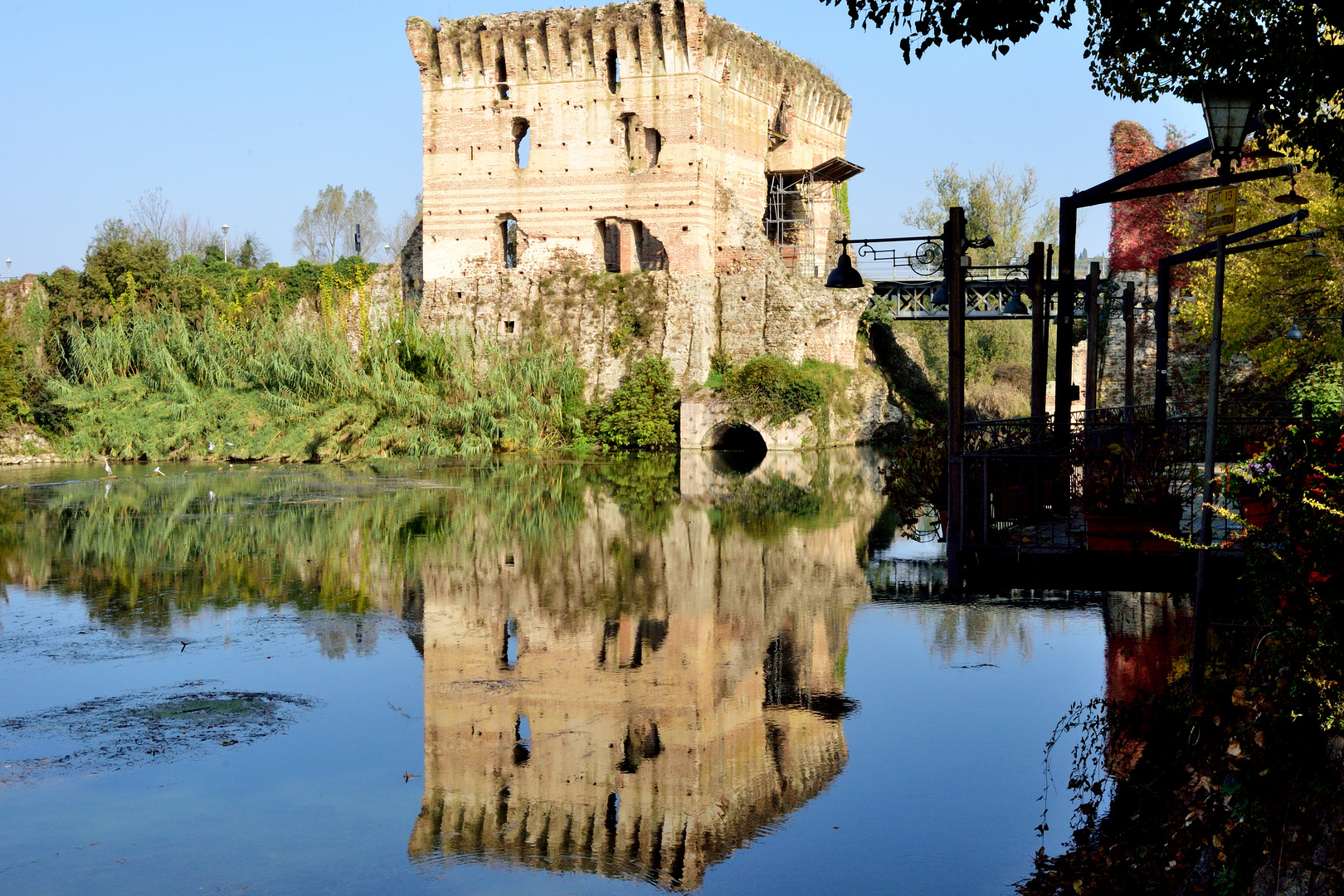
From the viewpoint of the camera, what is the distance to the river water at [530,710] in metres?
6.48

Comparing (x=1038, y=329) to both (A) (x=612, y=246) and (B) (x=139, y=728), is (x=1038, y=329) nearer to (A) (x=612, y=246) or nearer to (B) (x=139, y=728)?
(B) (x=139, y=728)

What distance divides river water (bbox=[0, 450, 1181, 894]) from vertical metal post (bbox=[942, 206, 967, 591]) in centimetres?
131

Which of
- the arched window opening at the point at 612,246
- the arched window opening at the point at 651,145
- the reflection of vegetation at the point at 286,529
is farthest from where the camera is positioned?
the arched window opening at the point at 612,246

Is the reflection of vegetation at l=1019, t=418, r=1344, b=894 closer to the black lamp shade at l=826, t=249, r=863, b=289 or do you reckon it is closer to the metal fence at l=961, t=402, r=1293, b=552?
the metal fence at l=961, t=402, r=1293, b=552

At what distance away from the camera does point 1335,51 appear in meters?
7.61

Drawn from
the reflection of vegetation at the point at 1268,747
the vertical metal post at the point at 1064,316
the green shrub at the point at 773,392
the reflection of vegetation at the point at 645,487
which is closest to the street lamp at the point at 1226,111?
the reflection of vegetation at the point at 1268,747

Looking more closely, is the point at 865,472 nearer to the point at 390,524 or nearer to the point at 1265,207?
the point at 1265,207

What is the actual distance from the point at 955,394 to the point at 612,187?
2847 cm

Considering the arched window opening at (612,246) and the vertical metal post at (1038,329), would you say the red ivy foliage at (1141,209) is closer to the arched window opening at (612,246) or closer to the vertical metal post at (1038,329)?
the arched window opening at (612,246)

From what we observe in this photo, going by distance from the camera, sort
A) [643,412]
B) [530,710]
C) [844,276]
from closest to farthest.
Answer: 1. [530,710]
2. [844,276]
3. [643,412]

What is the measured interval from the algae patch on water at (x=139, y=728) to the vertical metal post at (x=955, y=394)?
186 inches

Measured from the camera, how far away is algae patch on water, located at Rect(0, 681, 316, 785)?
7.85 metres

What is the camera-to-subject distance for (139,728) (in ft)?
28.0

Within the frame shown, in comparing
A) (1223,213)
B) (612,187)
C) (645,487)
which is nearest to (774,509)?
(645,487)
